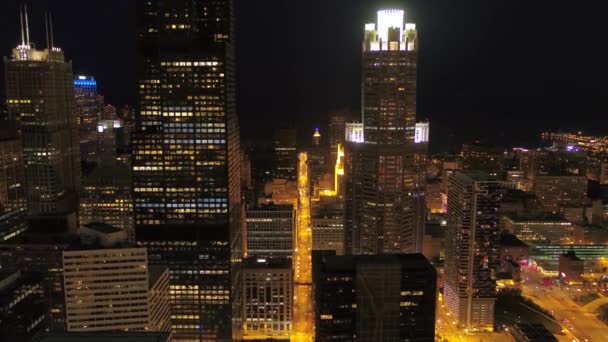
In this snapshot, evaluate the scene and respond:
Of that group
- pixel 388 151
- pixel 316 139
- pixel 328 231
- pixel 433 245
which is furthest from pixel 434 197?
pixel 388 151

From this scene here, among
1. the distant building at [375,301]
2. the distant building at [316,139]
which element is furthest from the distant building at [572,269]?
the distant building at [316,139]

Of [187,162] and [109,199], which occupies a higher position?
[187,162]

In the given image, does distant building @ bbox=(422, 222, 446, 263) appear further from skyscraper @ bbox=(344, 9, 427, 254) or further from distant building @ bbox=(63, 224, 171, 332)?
distant building @ bbox=(63, 224, 171, 332)

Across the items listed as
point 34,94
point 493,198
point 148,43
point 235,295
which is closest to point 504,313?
point 493,198

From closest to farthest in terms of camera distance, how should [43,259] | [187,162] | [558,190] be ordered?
1. [187,162]
2. [43,259]
3. [558,190]

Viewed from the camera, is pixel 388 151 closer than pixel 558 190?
Yes

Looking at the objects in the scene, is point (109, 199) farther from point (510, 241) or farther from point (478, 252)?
point (510, 241)
